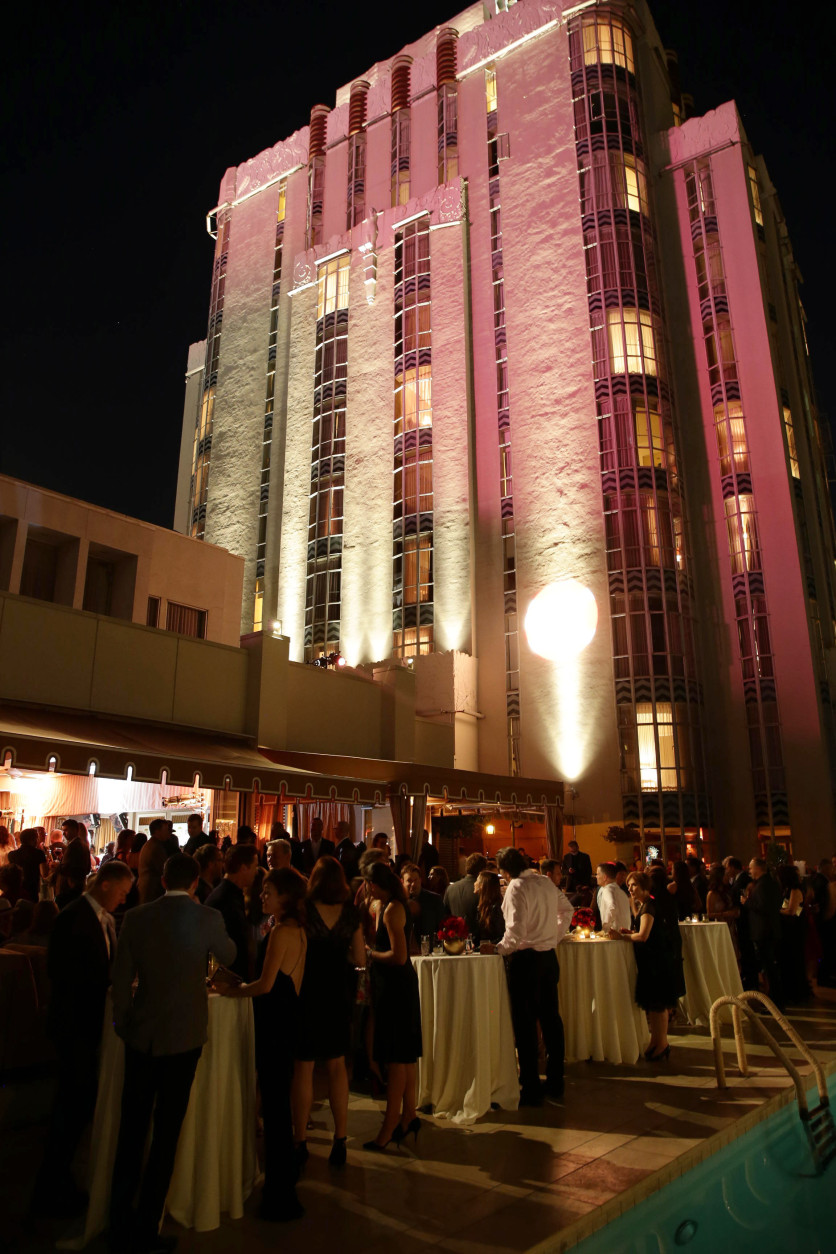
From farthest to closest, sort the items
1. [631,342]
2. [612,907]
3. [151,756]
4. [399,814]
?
1. [631,342]
2. [399,814]
3. [151,756]
4. [612,907]

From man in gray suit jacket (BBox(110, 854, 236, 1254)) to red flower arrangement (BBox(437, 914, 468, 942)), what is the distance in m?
2.90

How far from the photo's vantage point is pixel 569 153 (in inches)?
1206

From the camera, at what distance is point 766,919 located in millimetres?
10602

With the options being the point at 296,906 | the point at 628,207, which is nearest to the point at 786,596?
the point at 628,207

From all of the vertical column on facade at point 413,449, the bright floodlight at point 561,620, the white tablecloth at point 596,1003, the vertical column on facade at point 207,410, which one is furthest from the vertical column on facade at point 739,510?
the vertical column on facade at point 207,410

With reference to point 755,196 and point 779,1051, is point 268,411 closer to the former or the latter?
point 755,196

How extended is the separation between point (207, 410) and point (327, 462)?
903cm

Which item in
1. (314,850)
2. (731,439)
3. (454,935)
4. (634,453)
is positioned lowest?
(454,935)

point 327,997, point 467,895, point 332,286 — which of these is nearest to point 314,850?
point 467,895

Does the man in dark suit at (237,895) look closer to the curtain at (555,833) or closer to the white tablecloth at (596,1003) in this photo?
the white tablecloth at (596,1003)

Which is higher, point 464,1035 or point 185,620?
point 185,620

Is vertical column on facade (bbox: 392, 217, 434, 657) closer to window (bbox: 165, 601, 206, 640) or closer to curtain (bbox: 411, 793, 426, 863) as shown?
window (bbox: 165, 601, 206, 640)

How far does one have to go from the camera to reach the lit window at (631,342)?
27.9 m

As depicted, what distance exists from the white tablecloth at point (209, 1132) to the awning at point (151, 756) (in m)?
7.35
